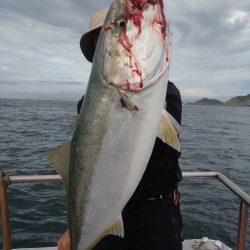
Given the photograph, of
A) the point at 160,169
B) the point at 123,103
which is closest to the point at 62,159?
the point at 123,103

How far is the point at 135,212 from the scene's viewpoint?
3.35 metres

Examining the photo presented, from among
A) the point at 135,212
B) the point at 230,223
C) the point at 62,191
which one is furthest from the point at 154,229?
the point at 62,191

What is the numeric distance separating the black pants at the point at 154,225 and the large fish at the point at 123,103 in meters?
0.78

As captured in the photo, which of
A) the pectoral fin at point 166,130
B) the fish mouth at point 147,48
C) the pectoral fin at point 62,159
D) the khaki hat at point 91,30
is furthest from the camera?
the khaki hat at point 91,30

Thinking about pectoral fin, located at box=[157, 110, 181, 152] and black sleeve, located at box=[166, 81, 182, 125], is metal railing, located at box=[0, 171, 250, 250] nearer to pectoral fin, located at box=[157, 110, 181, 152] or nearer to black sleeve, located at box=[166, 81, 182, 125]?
black sleeve, located at box=[166, 81, 182, 125]

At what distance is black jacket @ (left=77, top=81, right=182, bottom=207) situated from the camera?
130 inches

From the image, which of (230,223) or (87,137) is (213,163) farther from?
(87,137)

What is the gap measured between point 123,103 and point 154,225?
4.62 ft

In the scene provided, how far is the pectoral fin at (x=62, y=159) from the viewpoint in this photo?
2.73m

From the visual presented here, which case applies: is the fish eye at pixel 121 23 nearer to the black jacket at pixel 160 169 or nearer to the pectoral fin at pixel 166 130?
the pectoral fin at pixel 166 130

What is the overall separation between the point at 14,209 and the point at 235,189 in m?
9.13

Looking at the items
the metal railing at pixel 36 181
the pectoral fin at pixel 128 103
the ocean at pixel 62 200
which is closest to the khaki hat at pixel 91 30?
the ocean at pixel 62 200

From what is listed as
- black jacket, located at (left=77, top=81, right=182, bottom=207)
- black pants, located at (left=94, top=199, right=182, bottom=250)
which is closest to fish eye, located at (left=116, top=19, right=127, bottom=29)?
black jacket, located at (left=77, top=81, right=182, bottom=207)

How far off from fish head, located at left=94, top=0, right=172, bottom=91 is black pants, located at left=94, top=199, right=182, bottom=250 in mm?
1386
